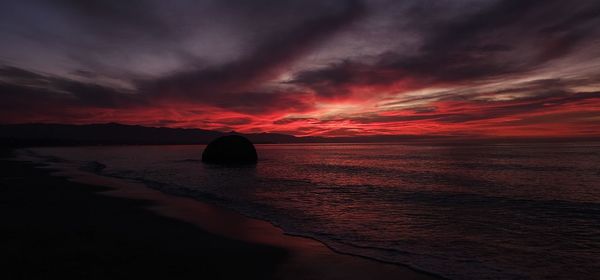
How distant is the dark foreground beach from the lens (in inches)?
257

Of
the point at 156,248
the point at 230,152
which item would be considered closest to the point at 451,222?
the point at 156,248

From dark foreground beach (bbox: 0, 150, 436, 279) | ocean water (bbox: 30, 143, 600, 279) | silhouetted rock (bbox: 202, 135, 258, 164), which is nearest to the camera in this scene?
dark foreground beach (bbox: 0, 150, 436, 279)

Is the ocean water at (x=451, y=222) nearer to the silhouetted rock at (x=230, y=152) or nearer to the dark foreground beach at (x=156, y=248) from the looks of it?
the dark foreground beach at (x=156, y=248)

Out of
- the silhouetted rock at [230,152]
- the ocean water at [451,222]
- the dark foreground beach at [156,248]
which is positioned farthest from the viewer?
the silhouetted rock at [230,152]

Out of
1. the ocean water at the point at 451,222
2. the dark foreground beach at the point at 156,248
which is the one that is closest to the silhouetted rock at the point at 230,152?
the ocean water at the point at 451,222

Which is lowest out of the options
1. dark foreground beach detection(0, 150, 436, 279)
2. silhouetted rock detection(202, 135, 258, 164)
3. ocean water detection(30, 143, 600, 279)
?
ocean water detection(30, 143, 600, 279)

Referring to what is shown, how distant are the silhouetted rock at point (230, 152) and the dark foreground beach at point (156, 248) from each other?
104 feet

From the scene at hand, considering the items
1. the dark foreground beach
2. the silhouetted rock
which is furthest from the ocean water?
the silhouetted rock

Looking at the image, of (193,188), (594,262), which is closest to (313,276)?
(594,262)

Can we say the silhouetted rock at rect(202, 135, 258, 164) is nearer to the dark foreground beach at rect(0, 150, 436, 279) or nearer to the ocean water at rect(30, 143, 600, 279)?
the ocean water at rect(30, 143, 600, 279)

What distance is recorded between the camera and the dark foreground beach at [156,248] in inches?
257

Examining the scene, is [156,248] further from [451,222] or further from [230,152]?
[230,152]

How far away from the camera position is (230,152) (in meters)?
45.7

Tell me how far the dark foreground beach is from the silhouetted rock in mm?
31679
